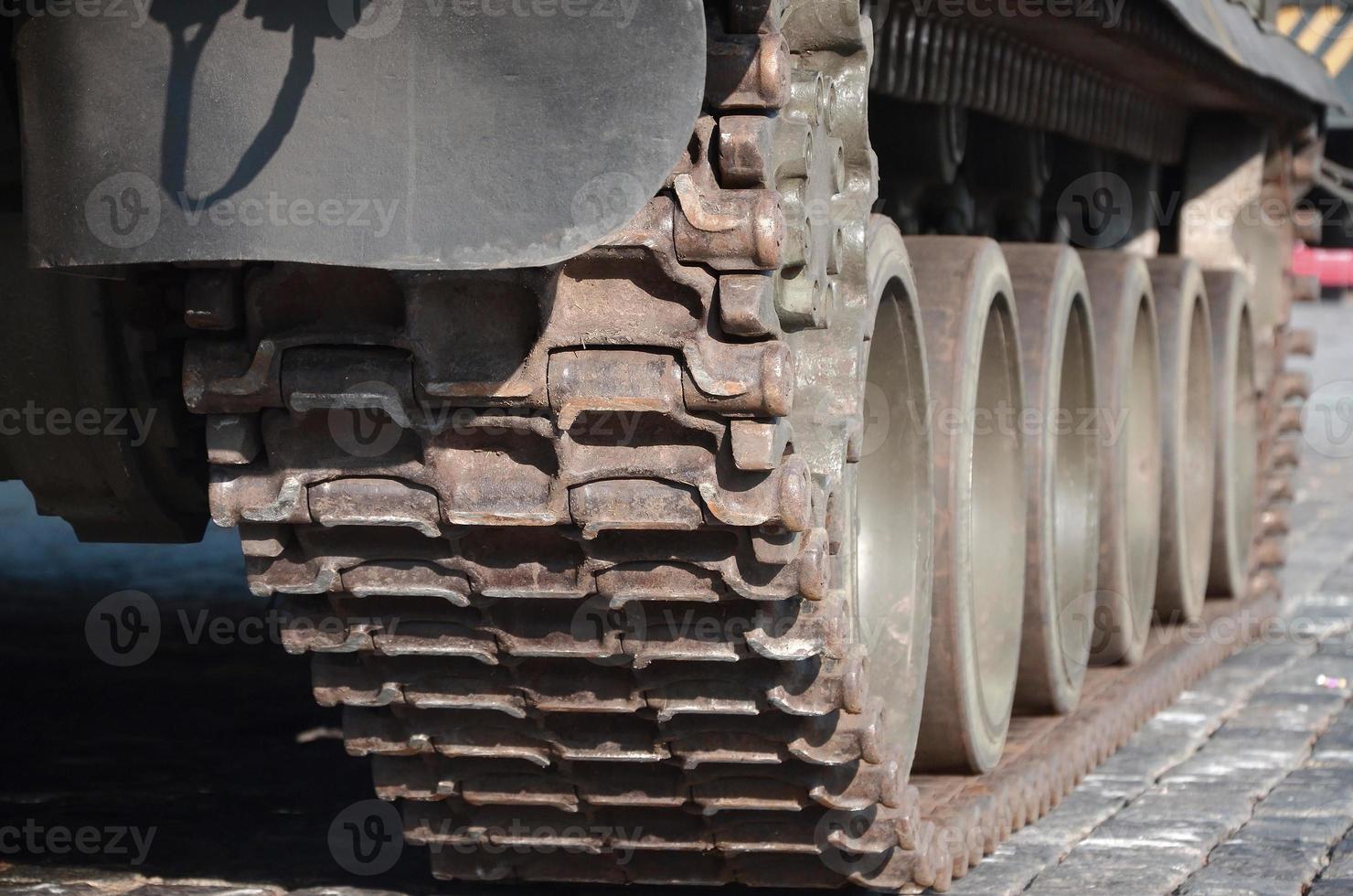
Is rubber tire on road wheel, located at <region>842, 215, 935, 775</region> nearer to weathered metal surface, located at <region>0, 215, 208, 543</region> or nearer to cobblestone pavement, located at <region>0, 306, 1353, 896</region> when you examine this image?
cobblestone pavement, located at <region>0, 306, 1353, 896</region>

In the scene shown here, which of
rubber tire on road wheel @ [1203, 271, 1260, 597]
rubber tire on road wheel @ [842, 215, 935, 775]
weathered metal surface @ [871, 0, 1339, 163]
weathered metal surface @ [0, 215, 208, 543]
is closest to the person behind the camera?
weathered metal surface @ [0, 215, 208, 543]

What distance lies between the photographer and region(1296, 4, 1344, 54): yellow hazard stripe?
25.3ft

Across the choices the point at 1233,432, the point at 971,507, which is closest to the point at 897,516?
the point at 971,507

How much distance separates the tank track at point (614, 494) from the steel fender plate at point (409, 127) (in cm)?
9

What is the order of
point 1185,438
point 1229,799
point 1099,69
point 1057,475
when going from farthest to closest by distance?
point 1185,438 < point 1099,69 < point 1057,475 < point 1229,799

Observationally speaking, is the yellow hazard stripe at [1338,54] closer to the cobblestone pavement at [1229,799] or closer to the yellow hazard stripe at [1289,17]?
the yellow hazard stripe at [1289,17]

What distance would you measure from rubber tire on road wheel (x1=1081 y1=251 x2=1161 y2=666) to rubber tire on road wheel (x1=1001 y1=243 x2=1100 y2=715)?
50mm

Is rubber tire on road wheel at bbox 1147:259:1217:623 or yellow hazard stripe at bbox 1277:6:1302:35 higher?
yellow hazard stripe at bbox 1277:6:1302:35

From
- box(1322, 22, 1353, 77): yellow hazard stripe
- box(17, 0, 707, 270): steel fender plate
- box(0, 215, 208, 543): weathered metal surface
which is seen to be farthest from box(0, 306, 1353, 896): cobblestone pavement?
box(1322, 22, 1353, 77): yellow hazard stripe

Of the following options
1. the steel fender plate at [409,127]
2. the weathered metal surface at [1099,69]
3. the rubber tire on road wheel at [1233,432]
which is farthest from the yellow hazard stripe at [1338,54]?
the steel fender plate at [409,127]

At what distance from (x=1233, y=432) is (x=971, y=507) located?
2635mm

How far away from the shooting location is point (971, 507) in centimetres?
409

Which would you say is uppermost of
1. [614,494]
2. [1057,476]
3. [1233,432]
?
[614,494]

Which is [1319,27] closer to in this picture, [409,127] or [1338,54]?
[1338,54]
